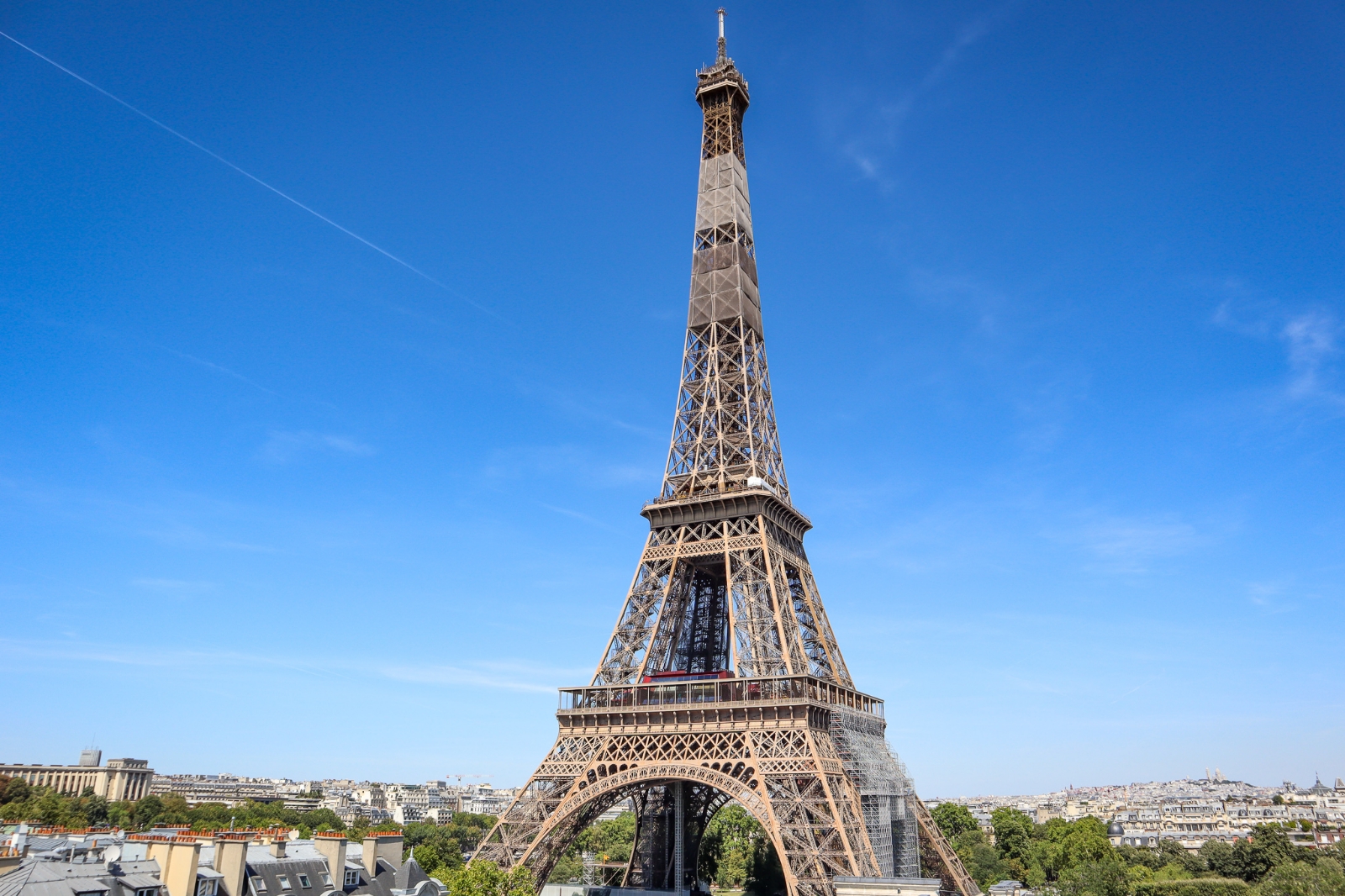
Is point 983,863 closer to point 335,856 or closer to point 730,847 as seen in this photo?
point 730,847

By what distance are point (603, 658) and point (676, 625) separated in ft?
18.2

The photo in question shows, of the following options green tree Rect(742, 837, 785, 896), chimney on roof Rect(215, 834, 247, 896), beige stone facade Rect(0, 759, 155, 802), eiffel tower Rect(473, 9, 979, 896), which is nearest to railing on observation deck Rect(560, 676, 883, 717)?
eiffel tower Rect(473, 9, 979, 896)

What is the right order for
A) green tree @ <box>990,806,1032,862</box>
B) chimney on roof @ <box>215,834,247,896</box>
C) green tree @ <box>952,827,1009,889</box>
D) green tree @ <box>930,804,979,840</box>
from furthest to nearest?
Answer: green tree @ <box>930,804,979,840</box>, green tree @ <box>990,806,1032,862</box>, green tree @ <box>952,827,1009,889</box>, chimney on roof @ <box>215,834,247,896</box>

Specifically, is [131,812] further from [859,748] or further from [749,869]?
[859,748]

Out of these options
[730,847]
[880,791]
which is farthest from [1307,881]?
[730,847]

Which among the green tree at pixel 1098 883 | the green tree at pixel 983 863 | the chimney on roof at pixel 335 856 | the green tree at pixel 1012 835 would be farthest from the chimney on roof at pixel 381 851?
the green tree at pixel 1012 835

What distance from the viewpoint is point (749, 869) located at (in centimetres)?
9062

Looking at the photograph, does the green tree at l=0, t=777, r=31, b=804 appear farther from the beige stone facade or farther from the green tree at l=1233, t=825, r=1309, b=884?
the green tree at l=1233, t=825, r=1309, b=884

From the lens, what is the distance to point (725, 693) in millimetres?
46188

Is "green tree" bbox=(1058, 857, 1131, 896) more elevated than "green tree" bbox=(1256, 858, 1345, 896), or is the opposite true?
"green tree" bbox=(1256, 858, 1345, 896)

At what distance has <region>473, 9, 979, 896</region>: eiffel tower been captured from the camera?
4178cm

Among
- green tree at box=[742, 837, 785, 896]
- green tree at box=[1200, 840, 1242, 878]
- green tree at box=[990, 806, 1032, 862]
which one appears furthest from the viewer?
green tree at box=[990, 806, 1032, 862]

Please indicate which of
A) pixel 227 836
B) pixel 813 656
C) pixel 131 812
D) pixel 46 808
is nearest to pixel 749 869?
pixel 813 656

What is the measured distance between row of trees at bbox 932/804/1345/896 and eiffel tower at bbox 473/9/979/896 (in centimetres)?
2160
